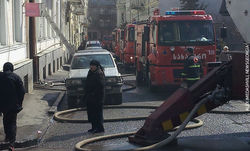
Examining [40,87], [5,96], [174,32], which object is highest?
[174,32]

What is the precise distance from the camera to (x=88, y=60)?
15008 millimetres

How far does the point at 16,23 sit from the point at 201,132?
10012 millimetres

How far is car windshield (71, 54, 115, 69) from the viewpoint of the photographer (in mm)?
14773

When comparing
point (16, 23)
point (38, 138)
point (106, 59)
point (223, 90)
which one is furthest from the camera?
point (16, 23)

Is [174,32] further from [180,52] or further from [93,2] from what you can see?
[93,2]

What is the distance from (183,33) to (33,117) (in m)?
6.37

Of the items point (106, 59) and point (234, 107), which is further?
point (106, 59)

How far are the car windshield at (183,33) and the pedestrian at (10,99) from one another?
797cm

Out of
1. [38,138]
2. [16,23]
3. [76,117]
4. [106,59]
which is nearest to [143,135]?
[38,138]

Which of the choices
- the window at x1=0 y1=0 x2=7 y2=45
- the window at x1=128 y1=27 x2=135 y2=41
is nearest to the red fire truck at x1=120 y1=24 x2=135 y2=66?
the window at x1=128 y1=27 x2=135 y2=41

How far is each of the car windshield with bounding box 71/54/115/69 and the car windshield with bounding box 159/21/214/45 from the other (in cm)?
199

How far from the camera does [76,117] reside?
12.0 metres

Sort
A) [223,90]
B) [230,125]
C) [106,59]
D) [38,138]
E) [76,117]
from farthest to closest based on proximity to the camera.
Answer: [106,59], [76,117], [230,125], [38,138], [223,90]

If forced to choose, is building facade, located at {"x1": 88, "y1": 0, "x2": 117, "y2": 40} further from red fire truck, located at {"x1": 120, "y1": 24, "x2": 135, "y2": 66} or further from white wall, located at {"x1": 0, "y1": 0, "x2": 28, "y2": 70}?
white wall, located at {"x1": 0, "y1": 0, "x2": 28, "y2": 70}
